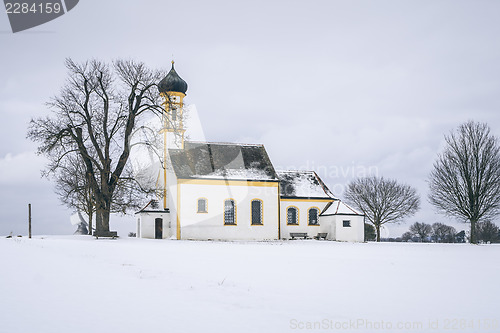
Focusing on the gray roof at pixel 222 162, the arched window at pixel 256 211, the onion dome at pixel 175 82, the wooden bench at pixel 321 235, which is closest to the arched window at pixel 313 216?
the wooden bench at pixel 321 235

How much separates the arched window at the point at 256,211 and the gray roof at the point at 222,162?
7.34ft

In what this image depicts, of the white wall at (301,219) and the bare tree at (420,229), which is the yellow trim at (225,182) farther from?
the bare tree at (420,229)

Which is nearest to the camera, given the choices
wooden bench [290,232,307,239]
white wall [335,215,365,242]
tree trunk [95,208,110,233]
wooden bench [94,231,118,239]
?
wooden bench [94,231,118,239]

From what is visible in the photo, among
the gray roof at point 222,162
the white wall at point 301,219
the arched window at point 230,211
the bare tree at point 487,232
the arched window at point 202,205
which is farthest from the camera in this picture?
the bare tree at point 487,232

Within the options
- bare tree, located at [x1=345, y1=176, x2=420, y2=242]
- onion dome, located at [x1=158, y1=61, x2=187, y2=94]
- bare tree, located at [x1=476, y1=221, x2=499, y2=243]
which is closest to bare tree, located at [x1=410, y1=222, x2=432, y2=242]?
bare tree, located at [x1=476, y1=221, x2=499, y2=243]

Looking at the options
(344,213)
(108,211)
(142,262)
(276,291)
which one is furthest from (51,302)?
(344,213)

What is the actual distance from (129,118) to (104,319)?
26473 mm

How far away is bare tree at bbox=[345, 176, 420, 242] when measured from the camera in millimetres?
51156

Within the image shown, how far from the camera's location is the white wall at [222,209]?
3716cm

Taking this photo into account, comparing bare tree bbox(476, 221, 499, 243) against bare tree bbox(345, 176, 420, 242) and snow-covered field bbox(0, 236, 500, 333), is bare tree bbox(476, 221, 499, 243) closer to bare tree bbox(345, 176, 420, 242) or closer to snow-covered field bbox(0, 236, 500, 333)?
bare tree bbox(345, 176, 420, 242)

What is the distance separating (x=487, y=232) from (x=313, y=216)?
42.1m

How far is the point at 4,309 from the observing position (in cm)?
741

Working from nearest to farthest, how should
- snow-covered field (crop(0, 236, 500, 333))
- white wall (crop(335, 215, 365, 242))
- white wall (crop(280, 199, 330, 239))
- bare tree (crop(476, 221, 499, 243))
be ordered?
snow-covered field (crop(0, 236, 500, 333))
white wall (crop(335, 215, 365, 242))
white wall (crop(280, 199, 330, 239))
bare tree (crop(476, 221, 499, 243))

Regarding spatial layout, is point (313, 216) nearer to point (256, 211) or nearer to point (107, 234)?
point (256, 211)
